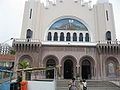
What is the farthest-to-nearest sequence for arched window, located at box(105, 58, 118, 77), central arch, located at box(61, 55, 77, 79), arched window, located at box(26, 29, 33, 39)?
arched window, located at box(26, 29, 33, 39), central arch, located at box(61, 55, 77, 79), arched window, located at box(105, 58, 118, 77)

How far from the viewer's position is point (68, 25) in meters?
31.0

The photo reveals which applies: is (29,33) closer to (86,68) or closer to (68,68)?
(68,68)

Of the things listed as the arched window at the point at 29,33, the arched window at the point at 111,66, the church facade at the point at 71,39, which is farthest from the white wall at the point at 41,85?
the arched window at the point at 111,66

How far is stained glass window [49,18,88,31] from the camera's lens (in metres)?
30.9

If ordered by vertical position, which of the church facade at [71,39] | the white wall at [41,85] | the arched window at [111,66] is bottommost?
the white wall at [41,85]

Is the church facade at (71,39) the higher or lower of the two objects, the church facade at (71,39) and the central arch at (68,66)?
the higher

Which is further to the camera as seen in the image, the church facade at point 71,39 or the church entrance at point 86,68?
the church entrance at point 86,68

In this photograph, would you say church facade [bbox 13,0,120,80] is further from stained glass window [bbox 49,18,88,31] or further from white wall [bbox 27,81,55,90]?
white wall [bbox 27,81,55,90]

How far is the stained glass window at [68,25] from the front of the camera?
3086cm

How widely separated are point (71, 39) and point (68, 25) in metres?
3.21

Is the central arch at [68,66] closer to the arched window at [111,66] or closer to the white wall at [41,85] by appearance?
the arched window at [111,66]

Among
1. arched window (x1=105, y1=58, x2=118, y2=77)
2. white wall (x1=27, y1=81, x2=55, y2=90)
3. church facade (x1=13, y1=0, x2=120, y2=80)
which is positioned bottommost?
white wall (x1=27, y1=81, x2=55, y2=90)

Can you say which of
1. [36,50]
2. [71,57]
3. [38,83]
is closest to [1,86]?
[38,83]

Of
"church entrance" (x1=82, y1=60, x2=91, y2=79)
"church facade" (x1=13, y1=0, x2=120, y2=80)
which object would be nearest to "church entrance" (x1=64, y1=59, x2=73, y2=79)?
"church facade" (x1=13, y1=0, x2=120, y2=80)
